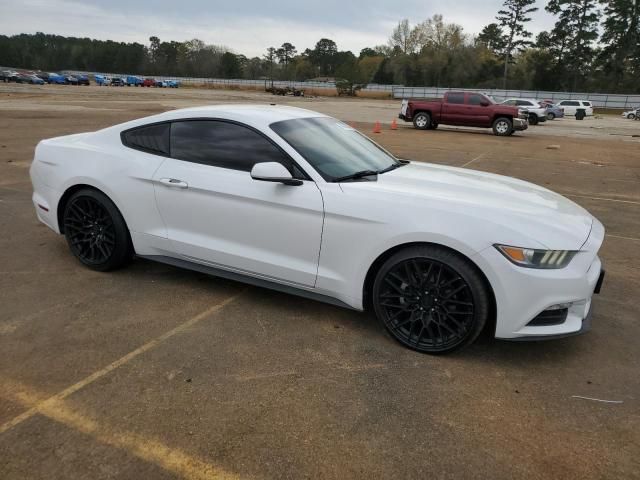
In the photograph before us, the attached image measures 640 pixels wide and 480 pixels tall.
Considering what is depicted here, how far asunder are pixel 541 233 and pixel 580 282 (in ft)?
1.21

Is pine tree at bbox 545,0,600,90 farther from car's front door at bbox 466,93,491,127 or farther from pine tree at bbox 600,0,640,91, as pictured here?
car's front door at bbox 466,93,491,127

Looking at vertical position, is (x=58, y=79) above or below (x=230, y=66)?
below

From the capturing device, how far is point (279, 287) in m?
3.66

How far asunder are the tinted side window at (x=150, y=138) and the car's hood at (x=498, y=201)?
1652 mm

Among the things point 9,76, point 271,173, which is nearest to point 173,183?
point 271,173

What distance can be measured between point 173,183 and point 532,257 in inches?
102

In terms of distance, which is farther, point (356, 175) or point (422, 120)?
point (422, 120)

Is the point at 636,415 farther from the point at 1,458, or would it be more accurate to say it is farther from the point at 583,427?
the point at 1,458

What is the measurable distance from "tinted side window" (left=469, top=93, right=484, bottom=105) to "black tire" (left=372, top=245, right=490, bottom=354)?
21061 millimetres

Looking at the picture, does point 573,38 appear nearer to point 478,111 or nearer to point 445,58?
point 445,58

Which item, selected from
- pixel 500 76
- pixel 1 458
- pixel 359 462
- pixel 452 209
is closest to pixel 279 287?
pixel 452 209

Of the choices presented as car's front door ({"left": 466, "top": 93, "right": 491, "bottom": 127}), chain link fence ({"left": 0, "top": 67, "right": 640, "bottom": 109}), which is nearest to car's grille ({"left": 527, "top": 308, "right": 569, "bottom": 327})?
car's front door ({"left": 466, "top": 93, "right": 491, "bottom": 127})

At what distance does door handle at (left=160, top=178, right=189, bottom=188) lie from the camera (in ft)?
12.5

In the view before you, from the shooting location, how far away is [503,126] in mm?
21938
